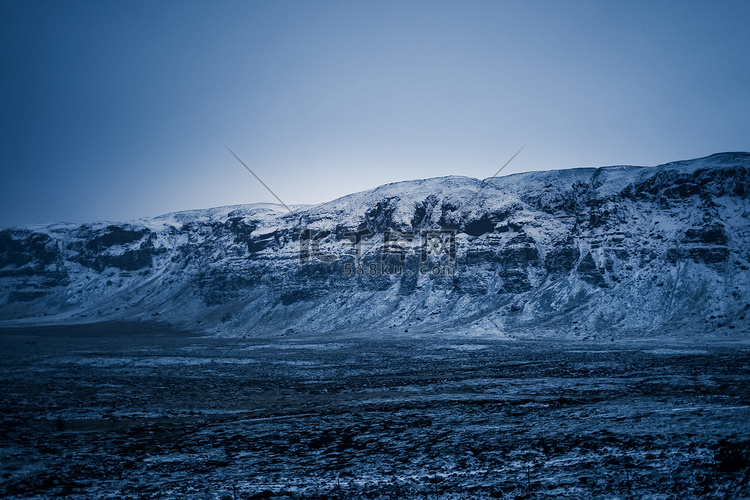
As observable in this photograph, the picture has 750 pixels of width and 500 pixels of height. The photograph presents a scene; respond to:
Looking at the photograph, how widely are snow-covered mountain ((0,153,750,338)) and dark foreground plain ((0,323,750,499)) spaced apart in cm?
5549

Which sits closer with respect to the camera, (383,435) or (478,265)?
(383,435)

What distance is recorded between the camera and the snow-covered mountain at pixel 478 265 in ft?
280

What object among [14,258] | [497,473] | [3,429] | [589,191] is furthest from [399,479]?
[14,258]

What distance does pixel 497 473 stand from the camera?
39.9ft

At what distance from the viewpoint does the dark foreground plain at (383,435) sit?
454 inches

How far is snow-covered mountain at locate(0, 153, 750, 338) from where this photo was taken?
85.4 m

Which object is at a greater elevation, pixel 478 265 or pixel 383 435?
pixel 478 265

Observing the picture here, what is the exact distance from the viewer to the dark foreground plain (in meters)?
11.5

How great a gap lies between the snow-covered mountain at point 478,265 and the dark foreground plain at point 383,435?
55.5m

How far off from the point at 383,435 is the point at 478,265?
327ft

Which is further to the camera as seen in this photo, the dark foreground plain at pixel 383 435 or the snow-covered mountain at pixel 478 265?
the snow-covered mountain at pixel 478 265

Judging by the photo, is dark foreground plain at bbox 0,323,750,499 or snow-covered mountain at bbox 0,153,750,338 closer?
dark foreground plain at bbox 0,323,750,499

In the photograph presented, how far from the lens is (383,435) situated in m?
16.4

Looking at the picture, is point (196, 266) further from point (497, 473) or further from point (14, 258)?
point (497, 473)
